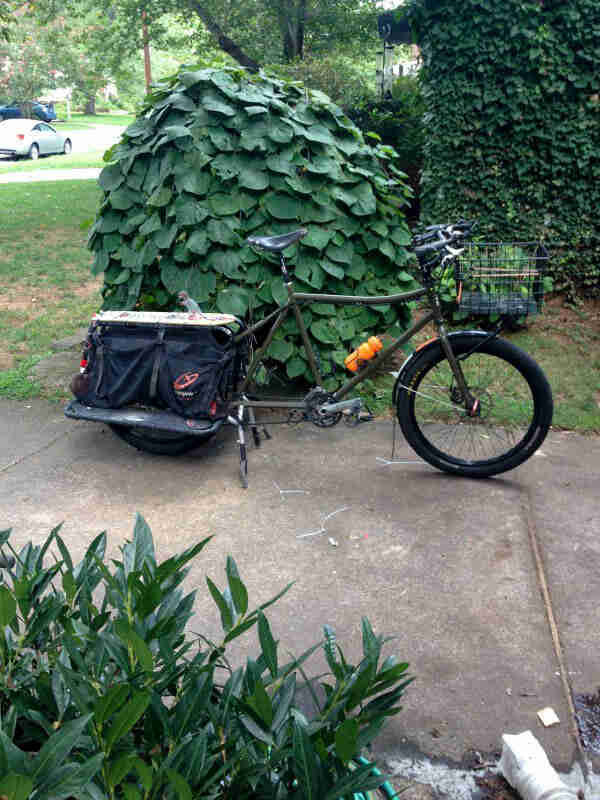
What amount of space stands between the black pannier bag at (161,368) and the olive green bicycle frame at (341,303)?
12 centimetres

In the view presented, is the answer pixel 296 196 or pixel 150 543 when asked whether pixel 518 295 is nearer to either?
pixel 296 196

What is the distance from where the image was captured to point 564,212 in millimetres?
6836

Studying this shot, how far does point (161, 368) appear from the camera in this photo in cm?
407

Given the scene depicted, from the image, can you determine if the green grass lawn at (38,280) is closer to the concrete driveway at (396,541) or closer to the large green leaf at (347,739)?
the concrete driveway at (396,541)

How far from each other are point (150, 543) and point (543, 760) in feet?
4.43

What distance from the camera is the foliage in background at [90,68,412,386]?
454 cm

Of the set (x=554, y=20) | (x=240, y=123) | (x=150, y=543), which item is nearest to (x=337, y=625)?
(x=150, y=543)

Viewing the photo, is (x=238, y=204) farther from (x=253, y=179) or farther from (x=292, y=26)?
(x=292, y=26)

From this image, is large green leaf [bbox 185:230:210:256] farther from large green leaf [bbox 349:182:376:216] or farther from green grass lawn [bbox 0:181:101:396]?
Answer: green grass lawn [bbox 0:181:101:396]

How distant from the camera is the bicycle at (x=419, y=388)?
12.7ft

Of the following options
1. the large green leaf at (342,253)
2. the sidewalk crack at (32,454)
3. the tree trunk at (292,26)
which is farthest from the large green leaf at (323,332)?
the tree trunk at (292,26)

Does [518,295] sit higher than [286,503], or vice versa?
[518,295]

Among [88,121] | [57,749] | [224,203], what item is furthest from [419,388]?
[88,121]

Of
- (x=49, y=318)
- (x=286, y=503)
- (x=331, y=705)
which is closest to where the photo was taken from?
(x=331, y=705)
